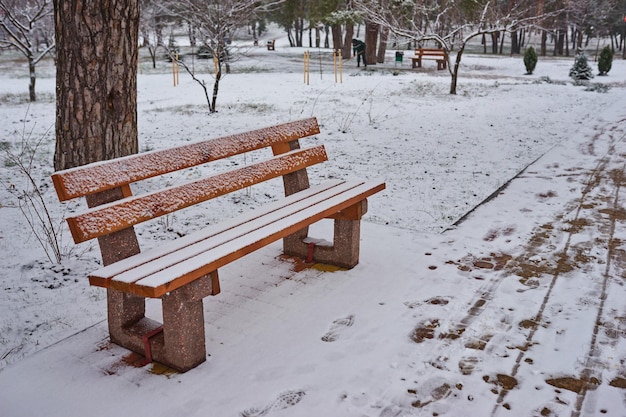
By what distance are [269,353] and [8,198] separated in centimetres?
360

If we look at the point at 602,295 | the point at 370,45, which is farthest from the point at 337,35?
the point at 602,295

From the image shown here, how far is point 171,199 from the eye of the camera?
3.08m

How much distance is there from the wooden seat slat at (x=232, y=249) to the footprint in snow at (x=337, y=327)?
1.99 ft

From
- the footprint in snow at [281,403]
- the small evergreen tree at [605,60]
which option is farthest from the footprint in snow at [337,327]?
the small evergreen tree at [605,60]

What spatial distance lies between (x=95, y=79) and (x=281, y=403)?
12.0ft

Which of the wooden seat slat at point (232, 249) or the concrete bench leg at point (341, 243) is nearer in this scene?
the wooden seat slat at point (232, 249)

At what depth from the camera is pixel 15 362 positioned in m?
2.93

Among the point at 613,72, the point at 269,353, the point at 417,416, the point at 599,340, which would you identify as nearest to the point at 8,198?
the point at 269,353

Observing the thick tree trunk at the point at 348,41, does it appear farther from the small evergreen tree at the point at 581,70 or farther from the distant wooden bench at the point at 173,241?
the distant wooden bench at the point at 173,241

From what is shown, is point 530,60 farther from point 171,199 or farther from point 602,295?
point 171,199

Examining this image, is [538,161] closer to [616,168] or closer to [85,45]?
[616,168]

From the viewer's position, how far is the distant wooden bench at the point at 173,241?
262 centimetres

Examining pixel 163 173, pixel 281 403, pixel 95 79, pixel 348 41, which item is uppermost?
pixel 348 41

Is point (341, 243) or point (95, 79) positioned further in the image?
point (95, 79)
